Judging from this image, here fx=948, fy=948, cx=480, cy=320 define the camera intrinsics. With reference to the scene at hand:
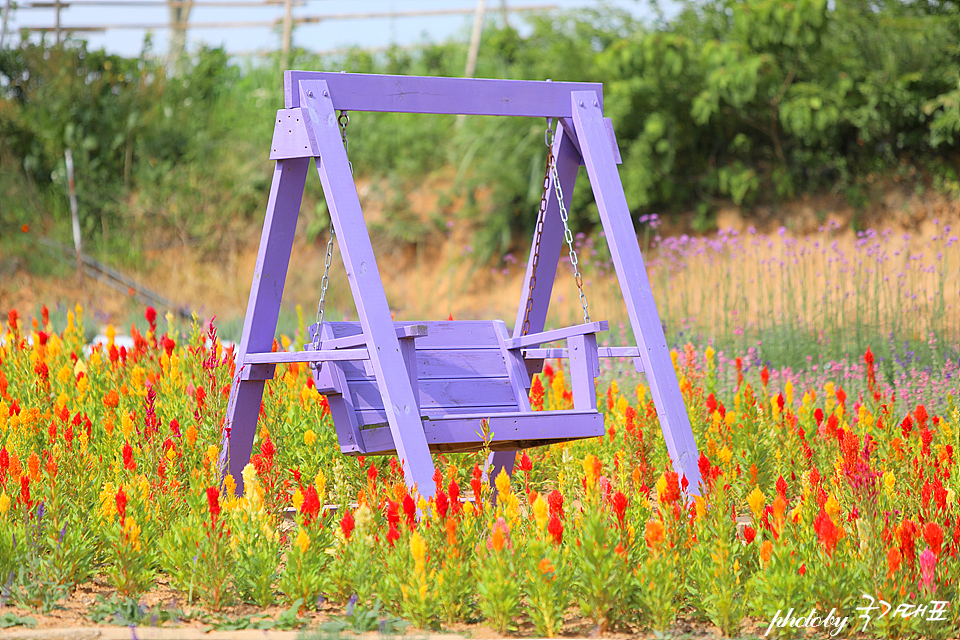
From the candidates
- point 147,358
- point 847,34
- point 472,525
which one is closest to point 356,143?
point 847,34

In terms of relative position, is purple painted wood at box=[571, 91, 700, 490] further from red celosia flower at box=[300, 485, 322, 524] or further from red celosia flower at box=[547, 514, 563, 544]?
red celosia flower at box=[300, 485, 322, 524]

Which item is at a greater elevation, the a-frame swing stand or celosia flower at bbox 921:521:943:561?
the a-frame swing stand

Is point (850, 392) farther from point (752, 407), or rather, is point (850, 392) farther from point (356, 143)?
point (356, 143)

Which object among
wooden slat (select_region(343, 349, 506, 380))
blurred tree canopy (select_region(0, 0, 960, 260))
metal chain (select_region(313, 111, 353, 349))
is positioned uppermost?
blurred tree canopy (select_region(0, 0, 960, 260))

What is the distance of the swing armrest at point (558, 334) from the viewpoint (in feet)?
11.6

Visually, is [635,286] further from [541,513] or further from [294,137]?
[294,137]

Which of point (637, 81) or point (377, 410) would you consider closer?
point (377, 410)

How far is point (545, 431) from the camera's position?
3.46 meters

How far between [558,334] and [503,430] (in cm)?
56

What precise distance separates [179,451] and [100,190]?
37.3ft

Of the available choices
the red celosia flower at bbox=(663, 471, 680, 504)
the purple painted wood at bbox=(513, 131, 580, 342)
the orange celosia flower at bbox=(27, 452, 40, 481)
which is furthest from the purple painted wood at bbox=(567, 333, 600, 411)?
the orange celosia flower at bbox=(27, 452, 40, 481)

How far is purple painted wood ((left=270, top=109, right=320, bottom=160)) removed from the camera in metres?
3.47

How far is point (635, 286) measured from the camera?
147 inches

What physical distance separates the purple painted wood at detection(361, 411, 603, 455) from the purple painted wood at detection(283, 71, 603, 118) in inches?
46.9
